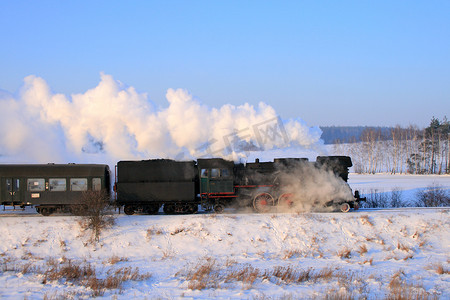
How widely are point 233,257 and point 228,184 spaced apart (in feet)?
18.2

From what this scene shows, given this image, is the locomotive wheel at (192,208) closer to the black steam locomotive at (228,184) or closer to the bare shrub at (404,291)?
the black steam locomotive at (228,184)

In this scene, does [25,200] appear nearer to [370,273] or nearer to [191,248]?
[191,248]

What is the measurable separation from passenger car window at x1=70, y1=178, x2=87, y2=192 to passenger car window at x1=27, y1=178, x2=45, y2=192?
154 cm

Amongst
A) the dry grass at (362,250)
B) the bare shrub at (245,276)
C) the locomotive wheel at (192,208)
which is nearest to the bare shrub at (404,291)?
the bare shrub at (245,276)

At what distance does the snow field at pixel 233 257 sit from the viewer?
38.5 feet

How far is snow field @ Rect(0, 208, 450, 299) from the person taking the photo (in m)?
11.7

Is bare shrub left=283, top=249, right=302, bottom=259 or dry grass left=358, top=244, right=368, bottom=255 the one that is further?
dry grass left=358, top=244, right=368, bottom=255

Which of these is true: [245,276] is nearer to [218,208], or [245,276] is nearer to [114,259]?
[114,259]

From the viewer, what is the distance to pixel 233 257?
54.6 feet

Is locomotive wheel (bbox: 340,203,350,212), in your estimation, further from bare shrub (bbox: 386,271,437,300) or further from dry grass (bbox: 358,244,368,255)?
bare shrub (bbox: 386,271,437,300)

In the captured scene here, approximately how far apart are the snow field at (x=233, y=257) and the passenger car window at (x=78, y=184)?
231 cm

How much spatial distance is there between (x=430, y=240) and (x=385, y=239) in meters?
2.17

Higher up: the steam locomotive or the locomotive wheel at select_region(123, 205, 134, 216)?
the steam locomotive

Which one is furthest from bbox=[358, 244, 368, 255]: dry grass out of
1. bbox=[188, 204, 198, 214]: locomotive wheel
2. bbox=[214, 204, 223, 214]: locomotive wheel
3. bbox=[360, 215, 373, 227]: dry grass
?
bbox=[188, 204, 198, 214]: locomotive wheel
